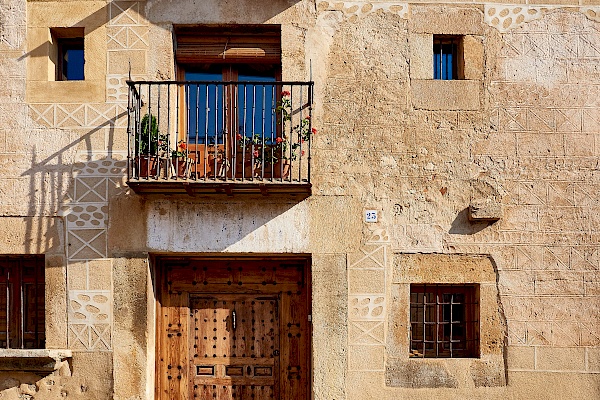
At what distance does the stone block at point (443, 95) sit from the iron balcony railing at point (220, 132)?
1068mm

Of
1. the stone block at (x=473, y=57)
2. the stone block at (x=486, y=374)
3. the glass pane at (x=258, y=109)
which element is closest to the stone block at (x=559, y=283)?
the stone block at (x=486, y=374)

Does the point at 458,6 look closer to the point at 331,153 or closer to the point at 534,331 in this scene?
the point at 331,153

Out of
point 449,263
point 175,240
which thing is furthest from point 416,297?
point 175,240

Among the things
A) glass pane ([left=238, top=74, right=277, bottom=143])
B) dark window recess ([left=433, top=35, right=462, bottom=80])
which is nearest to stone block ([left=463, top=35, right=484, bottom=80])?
dark window recess ([left=433, top=35, right=462, bottom=80])

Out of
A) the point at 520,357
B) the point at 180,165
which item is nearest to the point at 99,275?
the point at 180,165

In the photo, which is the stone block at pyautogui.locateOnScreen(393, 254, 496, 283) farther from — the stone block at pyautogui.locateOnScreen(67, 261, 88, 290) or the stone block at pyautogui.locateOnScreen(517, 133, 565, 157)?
the stone block at pyautogui.locateOnScreen(67, 261, 88, 290)

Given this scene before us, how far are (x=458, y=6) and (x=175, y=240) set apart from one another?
3.53 meters

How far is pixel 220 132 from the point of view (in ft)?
20.0

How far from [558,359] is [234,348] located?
3.06 metres

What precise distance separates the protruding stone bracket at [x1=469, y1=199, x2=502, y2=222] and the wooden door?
6.96 ft

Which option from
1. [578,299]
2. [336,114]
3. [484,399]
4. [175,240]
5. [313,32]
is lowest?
[484,399]

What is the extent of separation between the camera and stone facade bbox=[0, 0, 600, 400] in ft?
19.0

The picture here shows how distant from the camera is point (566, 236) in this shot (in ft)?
19.4

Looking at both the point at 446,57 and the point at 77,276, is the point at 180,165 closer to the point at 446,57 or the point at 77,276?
the point at 77,276
